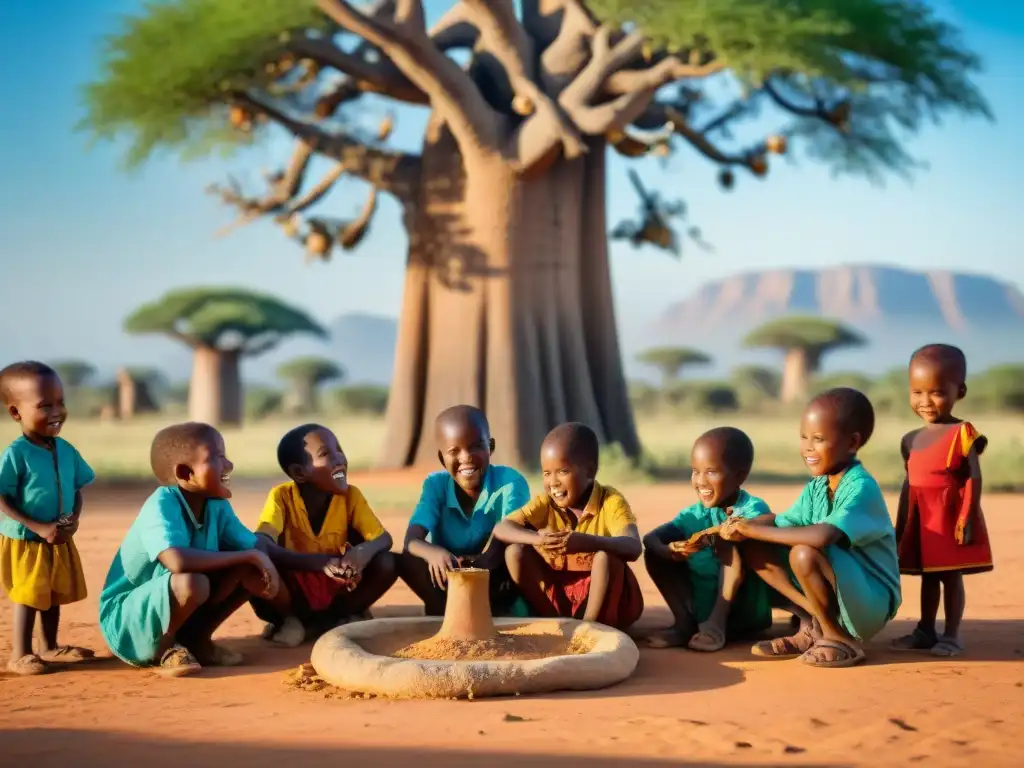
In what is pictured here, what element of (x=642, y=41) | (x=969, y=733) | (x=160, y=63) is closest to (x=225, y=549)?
(x=969, y=733)

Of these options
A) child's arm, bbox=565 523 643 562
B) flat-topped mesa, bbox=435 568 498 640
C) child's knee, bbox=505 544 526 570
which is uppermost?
child's arm, bbox=565 523 643 562

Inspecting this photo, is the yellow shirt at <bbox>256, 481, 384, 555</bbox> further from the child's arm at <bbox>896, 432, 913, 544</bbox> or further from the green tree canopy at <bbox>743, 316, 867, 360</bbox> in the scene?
the green tree canopy at <bbox>743, 316, 867, 360</bbox>

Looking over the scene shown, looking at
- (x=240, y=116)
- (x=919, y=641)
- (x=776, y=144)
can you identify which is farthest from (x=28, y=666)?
(x=776, y=144)

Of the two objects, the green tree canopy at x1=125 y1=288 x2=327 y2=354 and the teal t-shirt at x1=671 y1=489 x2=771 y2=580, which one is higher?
the green tree canopy at x1=125 y1=288 x2=327 y2=354

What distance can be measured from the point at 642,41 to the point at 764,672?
32.2 feet

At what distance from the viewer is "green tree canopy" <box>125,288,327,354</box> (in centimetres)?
3316

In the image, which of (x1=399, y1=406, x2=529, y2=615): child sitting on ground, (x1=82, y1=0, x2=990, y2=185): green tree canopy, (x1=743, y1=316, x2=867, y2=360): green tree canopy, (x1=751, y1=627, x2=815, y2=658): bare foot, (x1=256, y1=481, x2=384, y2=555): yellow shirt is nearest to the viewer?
(x1=751, y1=627, x2=815, y2=658): bare foot

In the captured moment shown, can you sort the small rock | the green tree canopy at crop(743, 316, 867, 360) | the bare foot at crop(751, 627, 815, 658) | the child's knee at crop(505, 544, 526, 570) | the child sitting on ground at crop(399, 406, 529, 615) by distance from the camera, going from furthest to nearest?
the green tree canopy at crop(743, 316, 867, 360)
the child sitting on ground at crop(399, 406, 529, 615)
the child's knee at crop(505, 544, 526, 570)
the bare foot at crop(751, 627, 815, 658)
the small rock

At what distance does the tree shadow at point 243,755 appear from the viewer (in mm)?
3465

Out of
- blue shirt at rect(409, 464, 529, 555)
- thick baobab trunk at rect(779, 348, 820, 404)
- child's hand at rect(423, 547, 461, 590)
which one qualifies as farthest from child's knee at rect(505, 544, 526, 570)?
thick baobab trunk at rect(779, 348, 820, 404)

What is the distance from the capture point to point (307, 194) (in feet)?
52.0

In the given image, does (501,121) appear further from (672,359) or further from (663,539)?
(672,359)

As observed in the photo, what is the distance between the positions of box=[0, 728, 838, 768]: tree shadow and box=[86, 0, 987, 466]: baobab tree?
33.1 feet

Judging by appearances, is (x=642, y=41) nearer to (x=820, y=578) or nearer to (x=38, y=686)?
(x=820, y=578)
